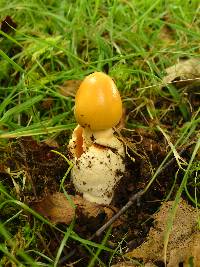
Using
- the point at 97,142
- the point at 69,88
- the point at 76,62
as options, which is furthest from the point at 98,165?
the point at 76,62

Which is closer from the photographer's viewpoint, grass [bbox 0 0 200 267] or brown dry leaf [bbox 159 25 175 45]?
grass [bbox 0 0 200 267]

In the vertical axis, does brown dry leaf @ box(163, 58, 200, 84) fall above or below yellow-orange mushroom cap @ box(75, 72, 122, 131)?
below

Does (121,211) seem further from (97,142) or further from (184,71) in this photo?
(184,71)

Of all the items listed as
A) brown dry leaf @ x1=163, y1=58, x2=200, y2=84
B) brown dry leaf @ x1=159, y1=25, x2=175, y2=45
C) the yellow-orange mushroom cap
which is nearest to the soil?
the yellow-orange mushroom cap

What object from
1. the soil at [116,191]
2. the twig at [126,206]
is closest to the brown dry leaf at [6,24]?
the soil at [116,191]

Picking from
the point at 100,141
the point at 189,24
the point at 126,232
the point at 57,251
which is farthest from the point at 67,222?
the point at 189,24

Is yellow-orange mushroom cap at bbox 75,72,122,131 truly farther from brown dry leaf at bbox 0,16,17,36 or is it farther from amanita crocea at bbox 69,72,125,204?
brown dry leaf at bbox 0,16,17,36

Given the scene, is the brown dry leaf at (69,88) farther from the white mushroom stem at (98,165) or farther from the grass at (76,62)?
the white mushroom stem at (98,165)
